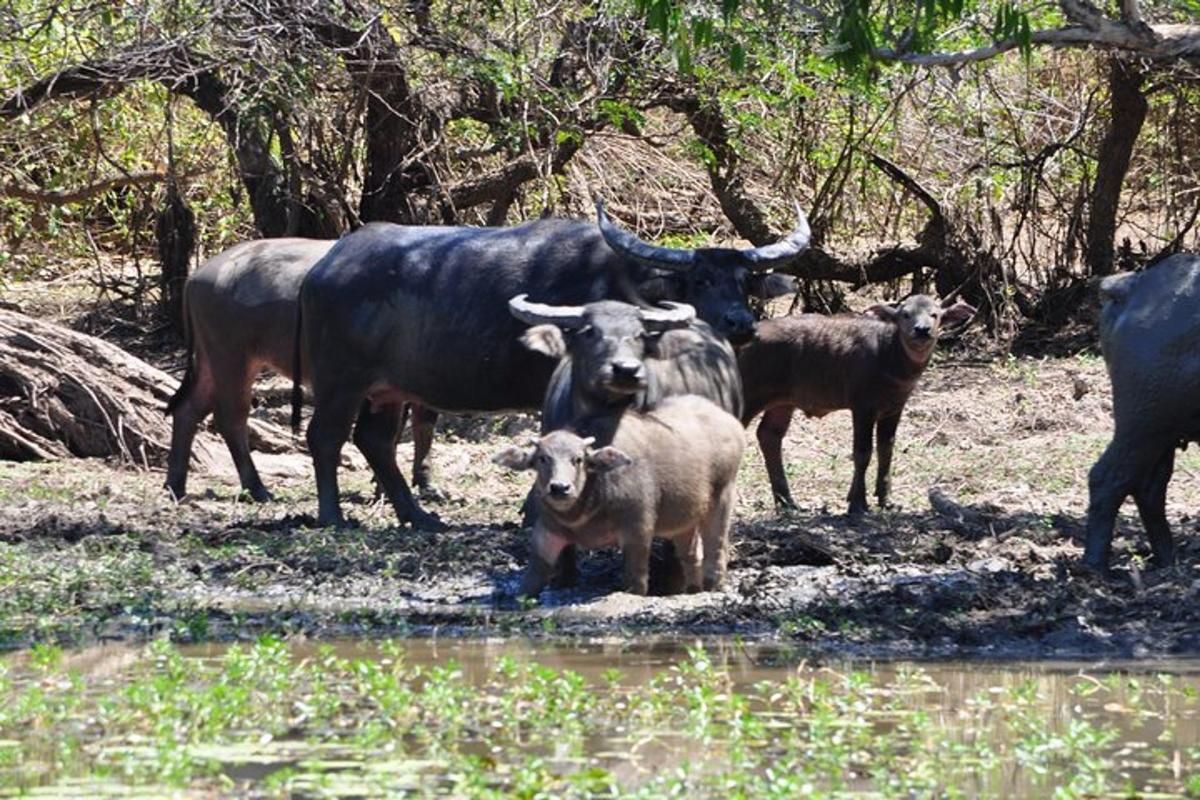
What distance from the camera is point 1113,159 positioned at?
18.2 meters

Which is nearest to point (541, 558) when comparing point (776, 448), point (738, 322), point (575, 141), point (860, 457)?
point (738, 322)

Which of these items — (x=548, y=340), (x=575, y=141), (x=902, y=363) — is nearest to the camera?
(x=548, y=340)

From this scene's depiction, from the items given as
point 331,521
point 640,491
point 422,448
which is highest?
point 640,491

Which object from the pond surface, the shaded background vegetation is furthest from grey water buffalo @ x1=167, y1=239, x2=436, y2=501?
the pond surface

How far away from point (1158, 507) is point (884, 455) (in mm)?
3279

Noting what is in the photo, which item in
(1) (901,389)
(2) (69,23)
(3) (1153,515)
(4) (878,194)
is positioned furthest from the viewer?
(4) (878,194)

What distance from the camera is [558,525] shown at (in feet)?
31.4

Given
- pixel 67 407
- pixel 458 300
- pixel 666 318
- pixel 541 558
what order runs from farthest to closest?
1. pixel 67 407
2. pixel 458 300
3. pixel 666 318
4. pixel 541 558

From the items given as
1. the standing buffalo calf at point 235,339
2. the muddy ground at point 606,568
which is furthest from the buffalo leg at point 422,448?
the standing buffalo calf at point 235,339

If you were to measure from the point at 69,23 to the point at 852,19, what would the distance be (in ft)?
24.5

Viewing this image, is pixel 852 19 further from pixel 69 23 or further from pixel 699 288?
pixel 69 23

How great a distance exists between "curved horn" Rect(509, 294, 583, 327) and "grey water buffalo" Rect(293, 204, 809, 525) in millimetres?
882

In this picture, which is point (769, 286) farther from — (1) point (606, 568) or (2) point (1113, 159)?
(2) point (1113, 159)

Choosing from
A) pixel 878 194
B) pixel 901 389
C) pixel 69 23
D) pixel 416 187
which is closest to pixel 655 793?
pixel 901 389
